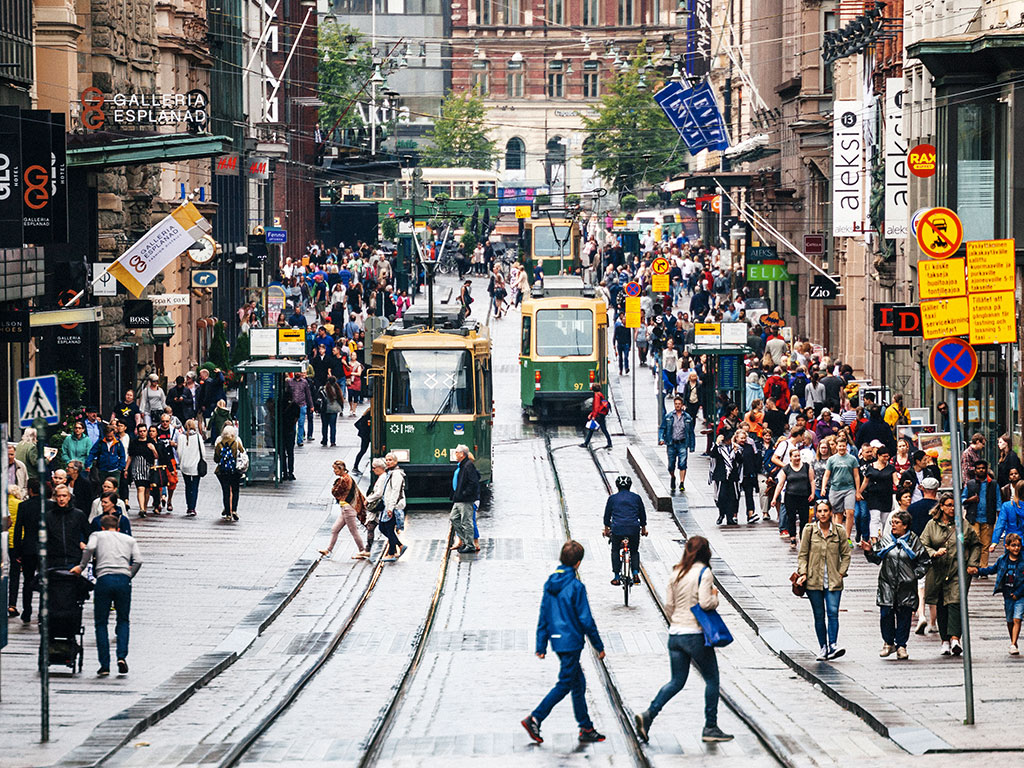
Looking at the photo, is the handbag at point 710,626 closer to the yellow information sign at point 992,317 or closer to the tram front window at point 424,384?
the yellow information sign at point 992,317

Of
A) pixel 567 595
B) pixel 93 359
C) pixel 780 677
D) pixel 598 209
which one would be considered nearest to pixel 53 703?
pixel 567 595

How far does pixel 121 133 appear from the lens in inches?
1502

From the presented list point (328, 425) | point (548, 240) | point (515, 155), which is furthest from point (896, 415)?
point (515, 155)

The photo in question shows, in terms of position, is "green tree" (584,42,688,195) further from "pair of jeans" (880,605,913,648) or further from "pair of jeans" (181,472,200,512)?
"pair of jeans" (880,605,913,648)

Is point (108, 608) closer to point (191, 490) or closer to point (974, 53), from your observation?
point (191, 490)

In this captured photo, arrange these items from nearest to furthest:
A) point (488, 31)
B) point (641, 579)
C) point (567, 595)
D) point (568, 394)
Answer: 1. point (567, 595)
2. point (641, 579)
3. point (568, 394)
4. point (488, 31)

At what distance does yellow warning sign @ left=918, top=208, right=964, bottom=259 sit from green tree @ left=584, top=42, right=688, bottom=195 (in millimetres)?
77217

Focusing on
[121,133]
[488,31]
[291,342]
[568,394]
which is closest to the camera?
[291,342]

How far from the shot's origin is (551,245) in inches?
3177

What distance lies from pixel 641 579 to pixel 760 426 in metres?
7.03

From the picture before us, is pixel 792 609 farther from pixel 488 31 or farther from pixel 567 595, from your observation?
pixel 488 31

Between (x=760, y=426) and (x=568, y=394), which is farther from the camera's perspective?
(x=568, y=394)

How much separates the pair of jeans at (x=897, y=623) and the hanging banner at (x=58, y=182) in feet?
56.8

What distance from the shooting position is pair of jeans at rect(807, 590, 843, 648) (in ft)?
61.9
